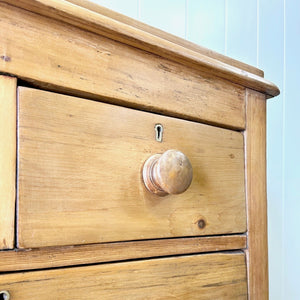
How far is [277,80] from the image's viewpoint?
46.9 inches

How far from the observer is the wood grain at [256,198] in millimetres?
526

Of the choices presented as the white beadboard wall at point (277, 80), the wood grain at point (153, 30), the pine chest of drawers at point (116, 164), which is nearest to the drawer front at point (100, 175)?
the pine chest of drawers at point (116, 164)

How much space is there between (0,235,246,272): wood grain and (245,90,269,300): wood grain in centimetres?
5

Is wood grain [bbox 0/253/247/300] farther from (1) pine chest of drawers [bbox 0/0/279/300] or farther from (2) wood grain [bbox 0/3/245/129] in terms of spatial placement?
(2) wood grain [bbox 0/3/245/129]

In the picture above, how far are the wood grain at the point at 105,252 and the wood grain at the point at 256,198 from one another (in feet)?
0.16

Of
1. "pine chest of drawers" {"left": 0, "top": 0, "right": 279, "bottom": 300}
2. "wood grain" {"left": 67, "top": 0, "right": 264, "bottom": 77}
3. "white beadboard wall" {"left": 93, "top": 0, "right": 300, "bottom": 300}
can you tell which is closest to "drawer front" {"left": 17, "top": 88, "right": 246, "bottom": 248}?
"pine chest of drawers" {"left": 0, "top": 0, "right": 279, "bottom": 300}

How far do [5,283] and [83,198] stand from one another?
0.10 m

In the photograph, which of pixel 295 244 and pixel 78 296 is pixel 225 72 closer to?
pixel 78 296

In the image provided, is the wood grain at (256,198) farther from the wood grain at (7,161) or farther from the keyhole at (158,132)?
the wood grain at (7,161)

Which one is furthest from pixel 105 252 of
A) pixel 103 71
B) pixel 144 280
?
pixel 103 71

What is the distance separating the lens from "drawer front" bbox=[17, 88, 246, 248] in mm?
325

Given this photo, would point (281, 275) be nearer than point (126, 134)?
No

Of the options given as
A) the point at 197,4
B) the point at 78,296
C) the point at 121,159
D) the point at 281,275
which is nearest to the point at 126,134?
the point at 121,159

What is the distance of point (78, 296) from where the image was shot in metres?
0.35
